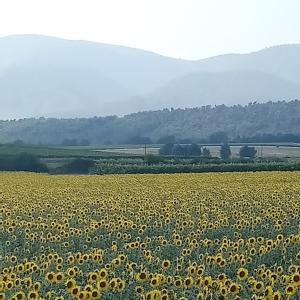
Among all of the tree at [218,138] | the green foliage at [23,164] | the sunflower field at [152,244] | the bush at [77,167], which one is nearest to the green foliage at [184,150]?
the bush at [77,167]

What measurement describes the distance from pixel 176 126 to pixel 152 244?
122 metres

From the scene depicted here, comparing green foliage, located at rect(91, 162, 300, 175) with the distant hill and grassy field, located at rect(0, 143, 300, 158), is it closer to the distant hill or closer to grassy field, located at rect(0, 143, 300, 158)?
grassy field, located at rect(0, 143, 300, 158)

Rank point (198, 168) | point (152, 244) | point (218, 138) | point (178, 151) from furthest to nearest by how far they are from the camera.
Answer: point (218, 138) < point (178, 151) < point (198, 168) < point (152, 244)

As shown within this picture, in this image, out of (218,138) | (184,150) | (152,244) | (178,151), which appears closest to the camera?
(152,244)

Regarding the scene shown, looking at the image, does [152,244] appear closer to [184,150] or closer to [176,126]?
[184,150]

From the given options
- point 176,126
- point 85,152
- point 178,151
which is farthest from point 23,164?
point 176,126

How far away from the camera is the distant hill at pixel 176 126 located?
124406 mm

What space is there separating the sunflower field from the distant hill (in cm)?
9510

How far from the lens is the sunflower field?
7.61 m

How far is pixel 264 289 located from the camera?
721cm

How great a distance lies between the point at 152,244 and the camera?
11766 mm

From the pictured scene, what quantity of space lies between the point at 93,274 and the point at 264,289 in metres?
1.80

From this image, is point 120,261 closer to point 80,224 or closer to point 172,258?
point 172,258

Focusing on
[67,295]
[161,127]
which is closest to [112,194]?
[67,295]
